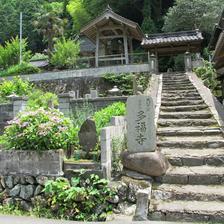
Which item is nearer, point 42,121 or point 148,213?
point 148,213

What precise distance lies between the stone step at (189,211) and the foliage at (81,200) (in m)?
0.84

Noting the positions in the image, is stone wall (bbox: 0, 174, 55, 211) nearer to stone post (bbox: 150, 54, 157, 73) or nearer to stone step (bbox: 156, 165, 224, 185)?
stone step (bbox: 156, 165, 224, 185)

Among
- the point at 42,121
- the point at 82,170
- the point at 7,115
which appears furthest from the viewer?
the point at 7,115

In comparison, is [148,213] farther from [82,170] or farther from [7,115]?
[7,115]

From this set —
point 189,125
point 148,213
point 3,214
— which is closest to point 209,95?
point 189,125

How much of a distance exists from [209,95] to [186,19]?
18151 mm

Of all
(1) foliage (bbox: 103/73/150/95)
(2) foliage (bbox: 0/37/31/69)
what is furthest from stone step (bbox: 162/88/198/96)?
(2) foliage (bbox: 0/37/31/69)

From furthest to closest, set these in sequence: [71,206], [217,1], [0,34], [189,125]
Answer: [0,34]
[217,1]
[189,125]
[71,206]

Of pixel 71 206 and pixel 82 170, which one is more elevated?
pixel 82 170

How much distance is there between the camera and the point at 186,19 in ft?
90.2

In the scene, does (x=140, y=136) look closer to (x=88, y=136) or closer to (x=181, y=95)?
(x=88, y=136)

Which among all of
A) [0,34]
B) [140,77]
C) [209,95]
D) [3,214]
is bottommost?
[3,214]

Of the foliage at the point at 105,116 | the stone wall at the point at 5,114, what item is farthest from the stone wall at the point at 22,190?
the stone wall at the point at 5,114

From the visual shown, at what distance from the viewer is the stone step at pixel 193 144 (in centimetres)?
Answer: 718
